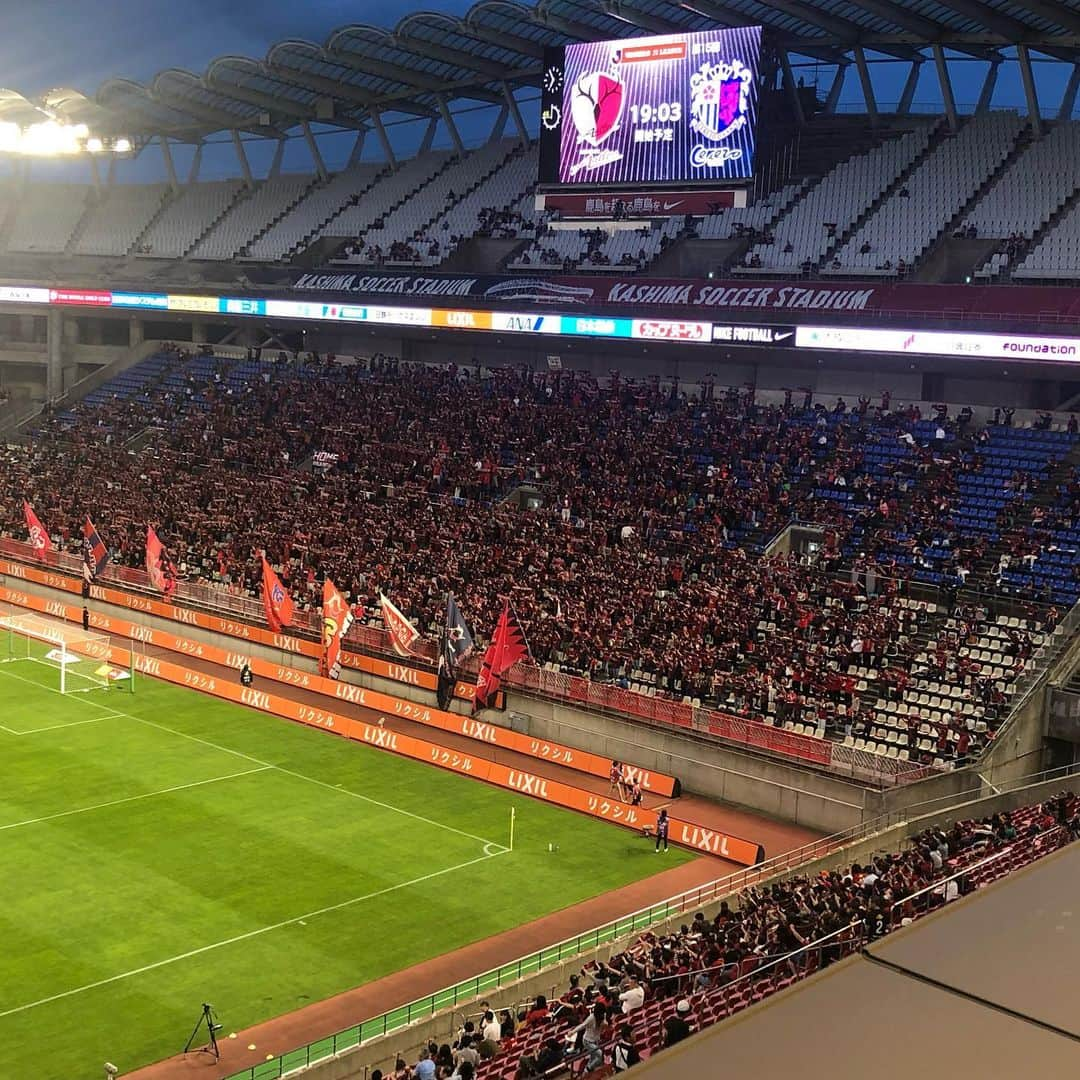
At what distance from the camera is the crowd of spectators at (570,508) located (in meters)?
35.2

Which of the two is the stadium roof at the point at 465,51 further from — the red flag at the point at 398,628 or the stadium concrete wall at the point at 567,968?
the stadium concrete wall at the point at 567,968

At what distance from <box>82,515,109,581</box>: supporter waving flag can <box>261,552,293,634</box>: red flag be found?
945 centimetres

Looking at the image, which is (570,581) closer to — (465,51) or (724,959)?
(724,959)

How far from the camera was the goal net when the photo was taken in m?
40.7

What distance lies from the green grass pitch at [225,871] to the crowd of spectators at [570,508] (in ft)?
21.9

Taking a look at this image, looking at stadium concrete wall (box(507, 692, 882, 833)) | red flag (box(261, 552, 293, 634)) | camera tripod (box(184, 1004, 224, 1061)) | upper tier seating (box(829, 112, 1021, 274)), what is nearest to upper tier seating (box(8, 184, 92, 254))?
red flag (box(261, 552, 293, 634))

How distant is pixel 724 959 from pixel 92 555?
119ft

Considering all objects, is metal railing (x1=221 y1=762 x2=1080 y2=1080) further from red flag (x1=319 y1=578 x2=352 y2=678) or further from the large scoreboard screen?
the large scoreboard screen

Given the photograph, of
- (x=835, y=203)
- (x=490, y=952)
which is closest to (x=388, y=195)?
(x=835, y=203)

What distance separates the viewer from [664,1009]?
1675 centimetres

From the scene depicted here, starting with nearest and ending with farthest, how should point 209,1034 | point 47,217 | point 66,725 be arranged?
1. point 209,1034
2. point 66,725
3. point 47,217

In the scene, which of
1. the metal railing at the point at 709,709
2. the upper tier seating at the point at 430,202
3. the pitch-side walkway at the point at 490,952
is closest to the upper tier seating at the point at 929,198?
the metal railing at the point at 709,709

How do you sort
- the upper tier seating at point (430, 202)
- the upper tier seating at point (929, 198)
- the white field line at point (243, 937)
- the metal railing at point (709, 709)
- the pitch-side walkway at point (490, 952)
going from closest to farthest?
the pitch-side walkway at point (490, 952), the white field line at point (243, 937), the metal railing at point (709, 709), the upper tier seating at point (929, 198), the upper tier seating at point (430, 202)

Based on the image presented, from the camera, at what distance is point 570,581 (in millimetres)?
39844
